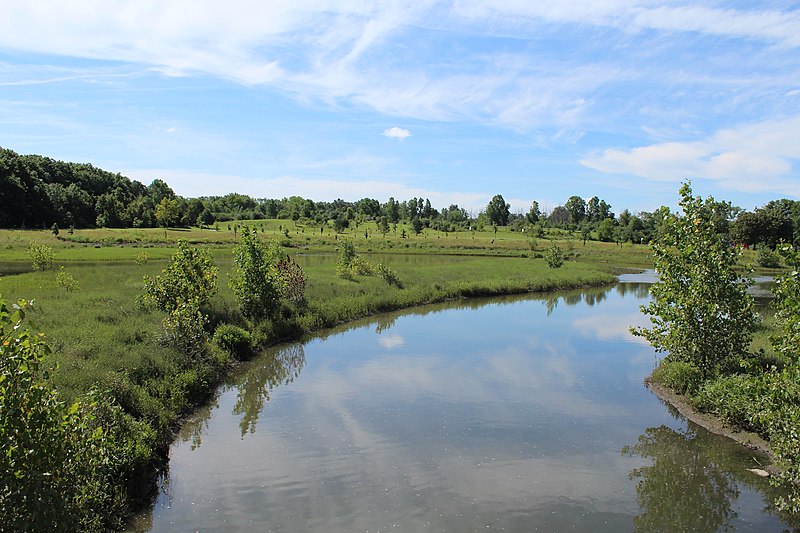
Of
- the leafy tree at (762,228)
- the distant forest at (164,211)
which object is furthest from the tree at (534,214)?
the leafy tree at (762,228)

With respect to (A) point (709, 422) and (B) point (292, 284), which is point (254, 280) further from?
(A) point (709, 422)

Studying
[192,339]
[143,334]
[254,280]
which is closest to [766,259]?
[254,280]

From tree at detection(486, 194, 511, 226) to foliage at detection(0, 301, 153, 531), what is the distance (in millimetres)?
145948

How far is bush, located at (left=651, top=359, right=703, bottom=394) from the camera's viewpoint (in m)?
18.2

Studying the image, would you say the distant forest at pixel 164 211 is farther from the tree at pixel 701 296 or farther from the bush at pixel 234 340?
the bush at pixel 234 340

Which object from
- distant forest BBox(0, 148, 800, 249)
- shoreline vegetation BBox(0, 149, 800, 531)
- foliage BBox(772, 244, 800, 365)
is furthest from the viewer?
distant forest BBox(0, 148, 800, 249)

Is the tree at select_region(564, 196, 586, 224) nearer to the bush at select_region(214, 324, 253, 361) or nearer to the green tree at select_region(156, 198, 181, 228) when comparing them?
the green tree at select_region(156, 198, 181, 228)

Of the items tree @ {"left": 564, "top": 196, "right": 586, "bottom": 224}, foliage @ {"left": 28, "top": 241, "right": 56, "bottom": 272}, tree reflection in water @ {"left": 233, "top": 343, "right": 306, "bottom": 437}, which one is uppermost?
tree @ {"left": 564, "top": 196, "right": 586, "bottom": 224}

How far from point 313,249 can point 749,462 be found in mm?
72810

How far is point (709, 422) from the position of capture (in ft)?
53.8

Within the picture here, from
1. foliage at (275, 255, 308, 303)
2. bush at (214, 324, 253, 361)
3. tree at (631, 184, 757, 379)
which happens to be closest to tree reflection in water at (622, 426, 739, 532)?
tree at (631, 184, 757, 379)

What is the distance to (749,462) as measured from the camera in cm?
1388

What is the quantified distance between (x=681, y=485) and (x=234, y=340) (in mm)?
16342

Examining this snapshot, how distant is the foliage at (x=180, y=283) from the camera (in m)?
22.3
